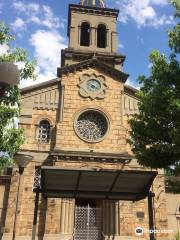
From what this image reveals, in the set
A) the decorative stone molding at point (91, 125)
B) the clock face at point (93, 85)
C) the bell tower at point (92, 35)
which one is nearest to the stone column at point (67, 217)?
the decorative stone molding at point (91, 125)

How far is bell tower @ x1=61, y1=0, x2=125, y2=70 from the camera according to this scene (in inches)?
1195

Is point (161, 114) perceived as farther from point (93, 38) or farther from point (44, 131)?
point (93, 38)

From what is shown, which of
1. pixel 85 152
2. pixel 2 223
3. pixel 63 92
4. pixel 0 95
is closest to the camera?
pixel 0 95

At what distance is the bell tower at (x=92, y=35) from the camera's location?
99.6ft

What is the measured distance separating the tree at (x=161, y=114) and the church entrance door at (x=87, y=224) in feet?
26.8

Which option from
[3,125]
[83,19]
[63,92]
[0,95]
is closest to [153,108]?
[3,125]

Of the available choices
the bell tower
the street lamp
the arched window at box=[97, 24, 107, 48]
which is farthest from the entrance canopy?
the arched window at box=[97, 24, 107, 48]

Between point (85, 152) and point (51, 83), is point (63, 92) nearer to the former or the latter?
point (51, 83)

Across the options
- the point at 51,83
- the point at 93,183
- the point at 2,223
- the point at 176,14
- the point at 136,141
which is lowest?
the point at 2,223

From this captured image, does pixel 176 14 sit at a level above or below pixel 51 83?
below

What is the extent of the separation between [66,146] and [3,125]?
10.7 m

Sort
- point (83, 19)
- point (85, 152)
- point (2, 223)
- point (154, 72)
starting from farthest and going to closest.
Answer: point (83, 19) < point (85, 152) < point (2, 223) < point (154, 72)

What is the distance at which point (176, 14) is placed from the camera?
1443 centimetres

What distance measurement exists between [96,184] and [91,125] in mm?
10932
